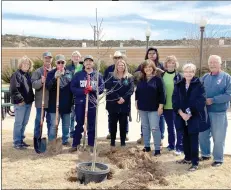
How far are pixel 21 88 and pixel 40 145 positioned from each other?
1112 mm

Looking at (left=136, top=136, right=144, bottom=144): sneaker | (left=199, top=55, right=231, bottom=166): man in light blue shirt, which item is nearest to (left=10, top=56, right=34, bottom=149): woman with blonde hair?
(left=136, top=136, right=144, bottom=144): sneaker

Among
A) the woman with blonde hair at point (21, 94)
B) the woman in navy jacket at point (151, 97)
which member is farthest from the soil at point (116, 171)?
Result: the woman in navy jacket at point (151, 97)

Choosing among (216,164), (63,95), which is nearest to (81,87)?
(63,95)

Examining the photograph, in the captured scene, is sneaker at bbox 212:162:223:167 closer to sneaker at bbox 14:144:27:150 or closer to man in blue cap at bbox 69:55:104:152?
man in blue cap at bbox 69:55:104:152

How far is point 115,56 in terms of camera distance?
24.1 ft

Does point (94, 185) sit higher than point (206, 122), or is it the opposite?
point (206, 122)

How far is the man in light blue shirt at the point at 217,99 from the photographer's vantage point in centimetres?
575

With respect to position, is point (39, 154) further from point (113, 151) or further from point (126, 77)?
point (126, 77)

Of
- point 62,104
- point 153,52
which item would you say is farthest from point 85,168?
point 153,52

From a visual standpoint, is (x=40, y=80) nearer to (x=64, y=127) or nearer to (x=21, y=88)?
(x=21, y=88)

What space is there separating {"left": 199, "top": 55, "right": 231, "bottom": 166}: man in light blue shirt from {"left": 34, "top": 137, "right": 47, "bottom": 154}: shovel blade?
301cm

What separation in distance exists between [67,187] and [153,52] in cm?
323

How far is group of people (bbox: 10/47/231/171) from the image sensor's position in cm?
578

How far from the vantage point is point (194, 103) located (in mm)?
5625
